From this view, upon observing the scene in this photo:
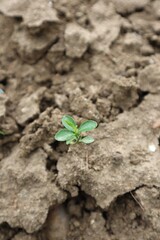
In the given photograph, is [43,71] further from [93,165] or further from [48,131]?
[93,165]

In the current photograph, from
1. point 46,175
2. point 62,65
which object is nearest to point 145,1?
point 62,65

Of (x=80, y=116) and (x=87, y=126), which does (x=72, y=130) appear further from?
(x=80, y=116)

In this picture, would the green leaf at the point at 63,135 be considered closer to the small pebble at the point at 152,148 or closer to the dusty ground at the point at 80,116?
the dusty ground at the point at 80,116

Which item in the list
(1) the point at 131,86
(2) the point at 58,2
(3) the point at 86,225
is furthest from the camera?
(2) the point at 58,2

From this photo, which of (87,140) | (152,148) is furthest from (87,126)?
(152,148)

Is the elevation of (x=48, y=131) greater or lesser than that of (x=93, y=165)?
greater

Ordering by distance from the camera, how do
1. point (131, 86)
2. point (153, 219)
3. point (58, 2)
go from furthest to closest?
1. point (58, 2)
2. point (131, 86)
3. point (153, 219)

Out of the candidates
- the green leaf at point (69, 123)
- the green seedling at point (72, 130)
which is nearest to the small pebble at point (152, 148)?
the green seedling at point (72, 130)
